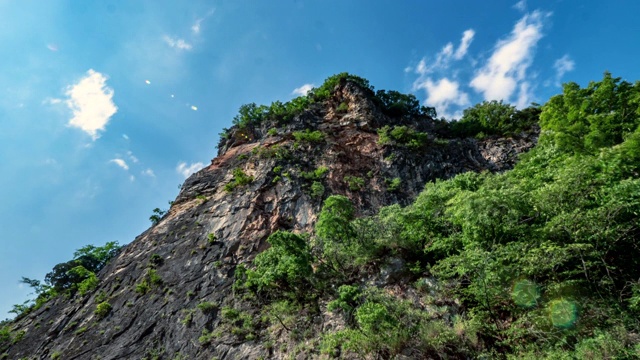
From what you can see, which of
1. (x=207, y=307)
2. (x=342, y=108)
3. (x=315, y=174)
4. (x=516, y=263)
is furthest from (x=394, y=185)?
(x=207, y=307)

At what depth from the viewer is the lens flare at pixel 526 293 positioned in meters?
10.5

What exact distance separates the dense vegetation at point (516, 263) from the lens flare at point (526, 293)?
0.13 ft

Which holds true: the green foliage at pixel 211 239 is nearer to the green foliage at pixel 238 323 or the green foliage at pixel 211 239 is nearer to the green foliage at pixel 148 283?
the green foliage at pixel 148 283

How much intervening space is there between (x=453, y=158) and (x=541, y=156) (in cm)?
1336

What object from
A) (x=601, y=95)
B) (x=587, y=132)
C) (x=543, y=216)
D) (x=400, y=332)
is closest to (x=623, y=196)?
(x=543, y=216)

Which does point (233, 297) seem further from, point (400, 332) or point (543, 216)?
point (543, 216)

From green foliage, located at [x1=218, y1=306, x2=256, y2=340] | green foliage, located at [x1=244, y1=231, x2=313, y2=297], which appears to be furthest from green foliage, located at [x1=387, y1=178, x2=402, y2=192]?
green foliage, located at [x1=218, y1=306, x2=256, y2=340]

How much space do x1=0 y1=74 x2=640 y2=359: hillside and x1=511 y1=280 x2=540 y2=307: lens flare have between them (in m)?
0.05

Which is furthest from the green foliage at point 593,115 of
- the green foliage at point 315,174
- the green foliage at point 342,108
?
the green foliage at point 342,108

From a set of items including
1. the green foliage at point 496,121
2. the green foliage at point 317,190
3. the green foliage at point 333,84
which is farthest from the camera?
the green foliage at point 333,84

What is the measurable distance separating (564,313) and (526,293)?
115 cm

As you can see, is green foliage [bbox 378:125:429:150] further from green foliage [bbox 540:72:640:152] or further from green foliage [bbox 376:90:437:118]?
green foliage [bbox 540:72:640:152]

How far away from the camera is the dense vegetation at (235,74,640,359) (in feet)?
32.6

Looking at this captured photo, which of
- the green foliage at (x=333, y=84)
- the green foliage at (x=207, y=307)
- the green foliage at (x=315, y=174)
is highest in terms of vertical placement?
the green foliage at (x=333, y=84)
